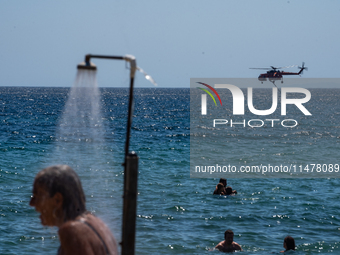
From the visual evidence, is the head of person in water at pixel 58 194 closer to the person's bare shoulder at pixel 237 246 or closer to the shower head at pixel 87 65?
the shower head at pixel 87 65

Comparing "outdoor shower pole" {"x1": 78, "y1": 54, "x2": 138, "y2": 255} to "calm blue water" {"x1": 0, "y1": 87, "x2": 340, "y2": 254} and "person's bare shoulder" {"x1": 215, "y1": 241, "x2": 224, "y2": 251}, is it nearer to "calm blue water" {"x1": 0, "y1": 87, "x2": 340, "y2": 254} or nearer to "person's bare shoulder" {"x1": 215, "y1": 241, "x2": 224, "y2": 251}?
"calm blue water" {"x1": 0, "y1": 87, "x2": 340, "y2": 254}

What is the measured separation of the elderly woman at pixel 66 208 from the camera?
286 cm

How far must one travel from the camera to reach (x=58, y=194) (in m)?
2.94

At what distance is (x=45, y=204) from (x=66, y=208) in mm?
146

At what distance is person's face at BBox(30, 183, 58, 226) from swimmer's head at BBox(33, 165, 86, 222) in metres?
0.02

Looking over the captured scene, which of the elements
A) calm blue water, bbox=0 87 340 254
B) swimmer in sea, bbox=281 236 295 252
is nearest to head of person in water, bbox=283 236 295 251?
swimmer in sea, bbox=281 236 295 252

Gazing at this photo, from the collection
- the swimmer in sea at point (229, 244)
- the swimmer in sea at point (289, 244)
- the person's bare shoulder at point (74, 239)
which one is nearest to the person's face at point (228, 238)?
the swimmer in sea at point (229, 244)

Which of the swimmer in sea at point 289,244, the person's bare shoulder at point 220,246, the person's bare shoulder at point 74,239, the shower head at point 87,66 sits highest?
the shower head at point 87,66

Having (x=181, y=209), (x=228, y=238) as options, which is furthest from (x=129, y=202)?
(x=181, y=209)

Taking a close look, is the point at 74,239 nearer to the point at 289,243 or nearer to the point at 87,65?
the point at 87,65

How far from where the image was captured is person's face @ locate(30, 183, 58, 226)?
296 centimetres

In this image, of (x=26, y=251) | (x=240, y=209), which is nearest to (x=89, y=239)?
(x=26, y=251)

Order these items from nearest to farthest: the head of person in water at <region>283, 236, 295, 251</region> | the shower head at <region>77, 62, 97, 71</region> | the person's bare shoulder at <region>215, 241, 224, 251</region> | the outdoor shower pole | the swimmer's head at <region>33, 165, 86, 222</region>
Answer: the swimmer's head at <region>33, 165, 86, 222</region>, the shower head at <region>77, 62, 97, 71</region>, the outdoor shower pole, the head of person in water at <region>283, 236, 295, 251</region>, the person's bare shoulder at <region>215, 241, 224, 251</region>

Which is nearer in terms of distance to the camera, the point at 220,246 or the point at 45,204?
the point at 45,204
